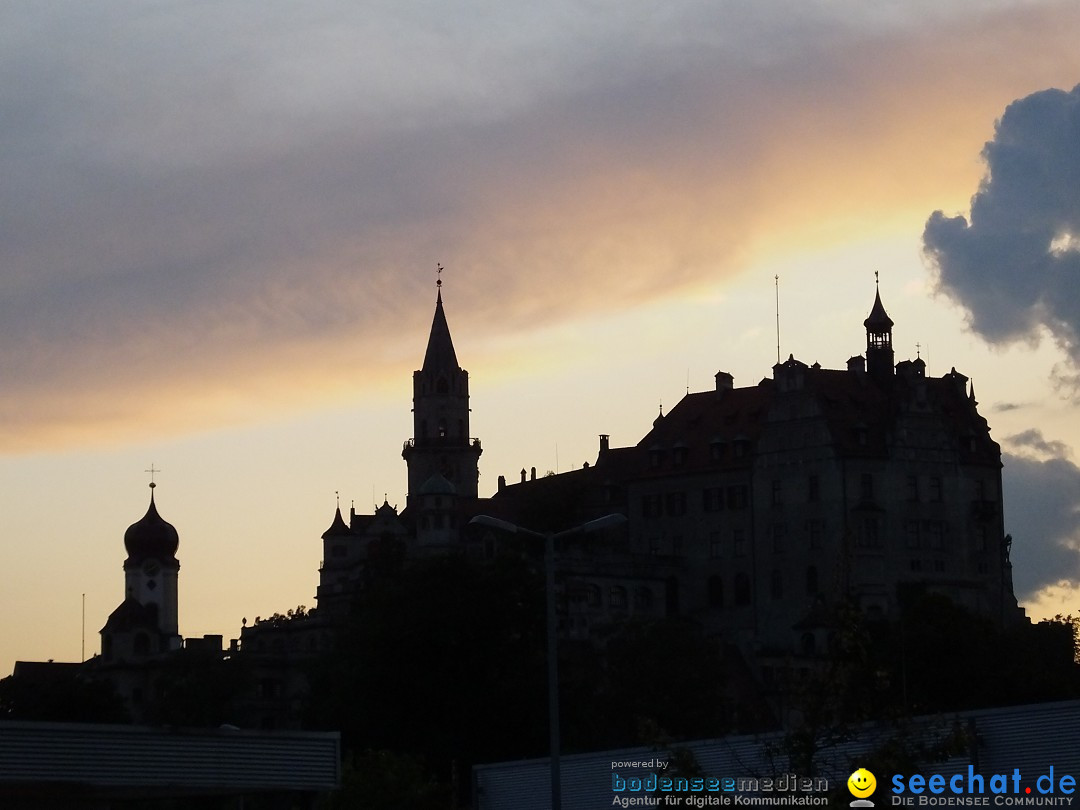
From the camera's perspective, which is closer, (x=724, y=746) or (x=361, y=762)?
(x=724, y=746)

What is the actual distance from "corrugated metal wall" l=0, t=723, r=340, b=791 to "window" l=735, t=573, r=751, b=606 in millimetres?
127798

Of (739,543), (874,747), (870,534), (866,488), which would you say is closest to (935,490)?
(866,488)

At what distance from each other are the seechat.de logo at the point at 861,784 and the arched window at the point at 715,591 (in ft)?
472

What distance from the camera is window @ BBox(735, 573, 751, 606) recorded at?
634 feet

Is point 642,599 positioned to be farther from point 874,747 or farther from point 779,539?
point 874,747

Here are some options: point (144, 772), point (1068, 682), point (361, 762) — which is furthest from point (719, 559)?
point (144, 772)

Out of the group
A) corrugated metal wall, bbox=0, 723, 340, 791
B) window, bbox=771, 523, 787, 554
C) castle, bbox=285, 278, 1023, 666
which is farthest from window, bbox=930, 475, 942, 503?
corrugated metal wall, bbox=0, 723, 340, 791

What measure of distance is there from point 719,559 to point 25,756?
13851cm

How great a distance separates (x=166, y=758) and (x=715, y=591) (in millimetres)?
135691

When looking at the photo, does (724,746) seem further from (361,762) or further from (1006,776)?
(361,762)

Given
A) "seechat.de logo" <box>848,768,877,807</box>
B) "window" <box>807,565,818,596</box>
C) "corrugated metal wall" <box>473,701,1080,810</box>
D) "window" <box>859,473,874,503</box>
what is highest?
"window" <box>859,473,874,503</box>

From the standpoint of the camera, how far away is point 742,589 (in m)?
194

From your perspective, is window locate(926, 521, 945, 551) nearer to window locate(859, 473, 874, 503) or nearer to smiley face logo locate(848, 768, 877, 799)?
window locate(859, 473, 874, 503)

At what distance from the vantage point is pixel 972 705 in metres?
143
